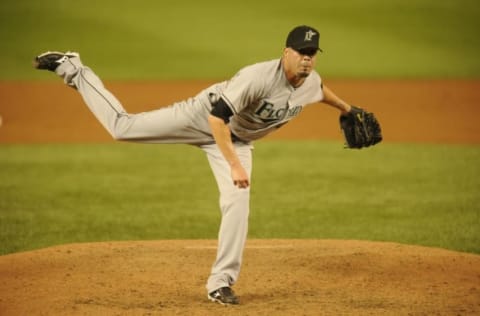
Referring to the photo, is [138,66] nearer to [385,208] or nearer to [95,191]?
[95,191]

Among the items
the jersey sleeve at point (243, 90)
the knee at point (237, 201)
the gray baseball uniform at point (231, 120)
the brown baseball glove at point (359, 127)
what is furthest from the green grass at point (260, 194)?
the jersey sleeve at point (243, 90)

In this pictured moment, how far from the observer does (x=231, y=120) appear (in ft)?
18.8

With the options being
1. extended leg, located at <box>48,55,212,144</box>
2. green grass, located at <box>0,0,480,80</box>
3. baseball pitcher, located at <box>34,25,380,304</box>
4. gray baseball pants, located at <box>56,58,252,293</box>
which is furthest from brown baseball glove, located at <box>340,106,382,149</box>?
green grass, located at <box>0,0,480,80</box>

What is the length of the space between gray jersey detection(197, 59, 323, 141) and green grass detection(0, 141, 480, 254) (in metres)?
2.47

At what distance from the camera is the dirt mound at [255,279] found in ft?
18.3

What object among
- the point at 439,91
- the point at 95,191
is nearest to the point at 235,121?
the point at 95,191

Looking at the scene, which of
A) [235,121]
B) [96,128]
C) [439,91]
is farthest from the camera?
[439,91]

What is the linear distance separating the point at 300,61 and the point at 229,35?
63.0ft

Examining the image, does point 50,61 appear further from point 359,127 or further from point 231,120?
point 359,127

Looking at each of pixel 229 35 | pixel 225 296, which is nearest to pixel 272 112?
pixel 225 296

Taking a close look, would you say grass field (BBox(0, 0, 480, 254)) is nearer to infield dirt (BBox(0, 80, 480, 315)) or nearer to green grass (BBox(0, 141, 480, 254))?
green grass (BBox(0, 141, 480, 254))

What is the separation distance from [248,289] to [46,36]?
19029mm

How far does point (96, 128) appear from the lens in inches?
563

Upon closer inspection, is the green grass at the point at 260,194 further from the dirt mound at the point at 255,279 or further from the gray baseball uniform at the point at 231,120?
the gray baseball uniform at the point at 231,120
